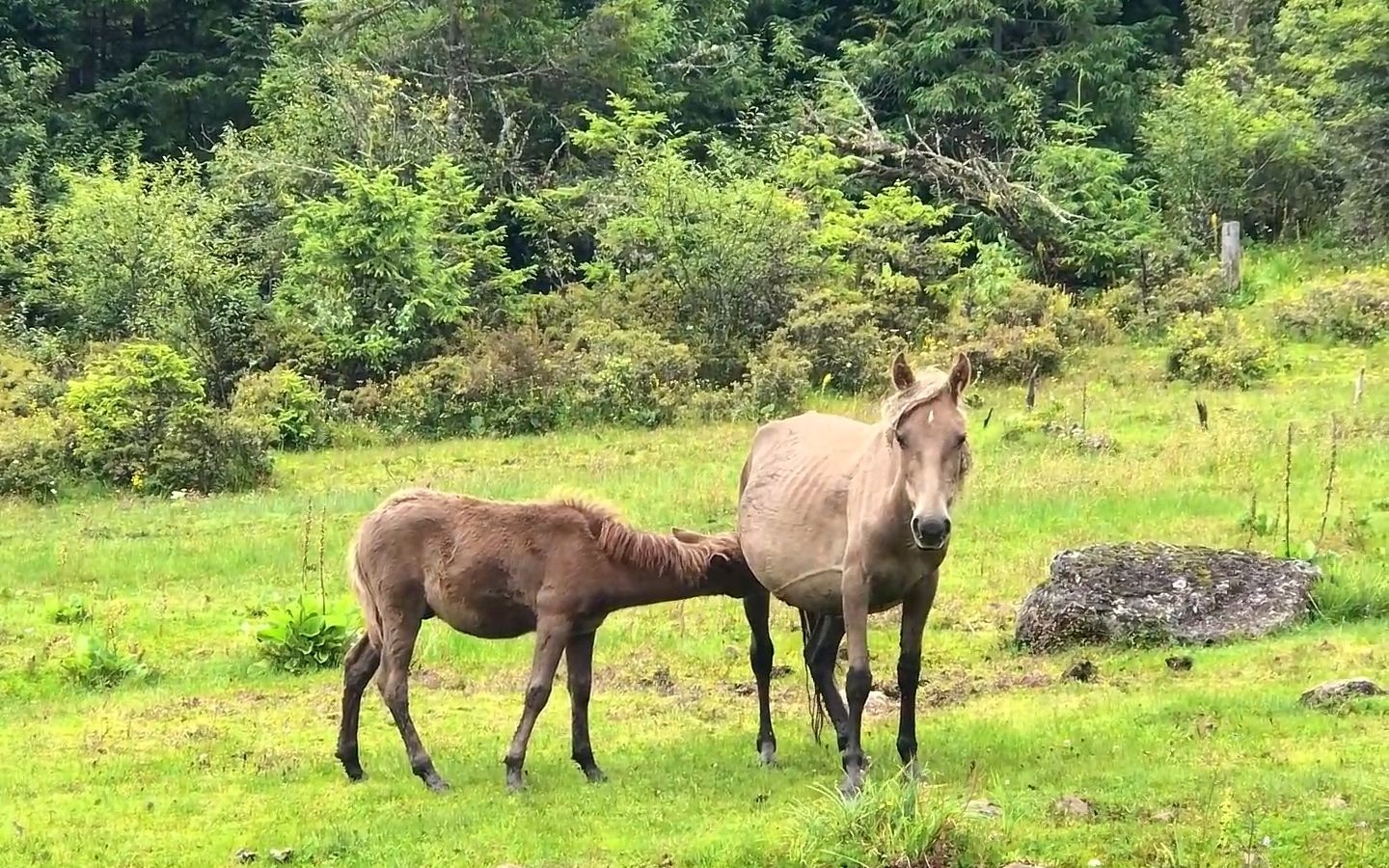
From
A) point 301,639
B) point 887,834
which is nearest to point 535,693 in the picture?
→ point 887,834

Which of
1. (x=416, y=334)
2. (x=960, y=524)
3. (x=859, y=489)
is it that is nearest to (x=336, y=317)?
(x=416, y=334)

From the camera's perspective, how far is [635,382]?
978 inches

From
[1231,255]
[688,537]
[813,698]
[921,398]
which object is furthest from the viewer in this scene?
[1231,255]

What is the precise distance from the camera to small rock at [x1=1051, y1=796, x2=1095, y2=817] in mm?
6281

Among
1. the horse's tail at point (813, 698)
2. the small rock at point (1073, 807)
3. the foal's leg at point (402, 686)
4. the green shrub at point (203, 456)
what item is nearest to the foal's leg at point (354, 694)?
the foal's leg at point (402, 686)

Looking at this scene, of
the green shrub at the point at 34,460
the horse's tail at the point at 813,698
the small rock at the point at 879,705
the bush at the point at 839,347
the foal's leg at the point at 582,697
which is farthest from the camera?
the bush at the point at 839,347

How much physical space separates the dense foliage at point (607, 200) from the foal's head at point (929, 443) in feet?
52.2

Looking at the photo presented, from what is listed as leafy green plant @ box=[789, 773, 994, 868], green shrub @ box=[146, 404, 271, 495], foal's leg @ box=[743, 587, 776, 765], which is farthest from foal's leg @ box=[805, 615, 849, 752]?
green shrub @ box=[146, 404, 271, 495]

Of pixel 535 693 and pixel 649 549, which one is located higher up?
pixel 649 549

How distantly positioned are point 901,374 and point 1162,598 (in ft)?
15.6

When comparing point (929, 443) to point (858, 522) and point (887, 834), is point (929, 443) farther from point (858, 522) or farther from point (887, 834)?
point (887, 834)

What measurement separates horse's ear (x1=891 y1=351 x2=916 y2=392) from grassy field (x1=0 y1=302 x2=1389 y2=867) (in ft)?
6.46

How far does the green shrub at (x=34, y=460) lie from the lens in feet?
67.8

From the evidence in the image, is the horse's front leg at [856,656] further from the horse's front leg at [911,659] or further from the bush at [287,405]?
the bush at [287,405]
